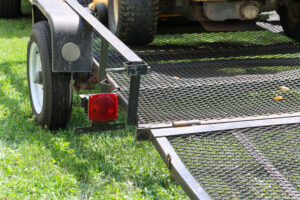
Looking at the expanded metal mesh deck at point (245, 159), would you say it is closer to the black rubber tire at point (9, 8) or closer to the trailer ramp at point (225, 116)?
the trailer ramp at point (225, 116)

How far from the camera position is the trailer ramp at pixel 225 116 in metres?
2.69

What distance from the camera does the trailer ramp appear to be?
8.82 ft

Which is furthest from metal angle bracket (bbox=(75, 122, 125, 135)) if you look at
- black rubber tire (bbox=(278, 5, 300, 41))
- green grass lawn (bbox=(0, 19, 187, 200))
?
black rubber tire (bbox=(278, 5, 300, 41))

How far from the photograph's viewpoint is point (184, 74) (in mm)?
3730

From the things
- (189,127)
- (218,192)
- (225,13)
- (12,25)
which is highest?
(225,13)

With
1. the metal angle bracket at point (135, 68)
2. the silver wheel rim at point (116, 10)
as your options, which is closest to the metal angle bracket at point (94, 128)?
the metal angle bracket at point (135, 68)

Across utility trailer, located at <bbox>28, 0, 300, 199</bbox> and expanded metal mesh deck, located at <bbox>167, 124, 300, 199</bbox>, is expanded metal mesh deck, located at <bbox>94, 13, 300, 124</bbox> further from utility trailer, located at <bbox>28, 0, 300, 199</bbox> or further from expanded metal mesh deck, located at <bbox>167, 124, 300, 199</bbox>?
expanded metal mesh deck, located at <bbox>167, 124, 300, 199</bbox>

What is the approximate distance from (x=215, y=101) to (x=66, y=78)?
1075 millimetres

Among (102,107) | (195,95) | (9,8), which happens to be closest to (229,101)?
A: (195,95)

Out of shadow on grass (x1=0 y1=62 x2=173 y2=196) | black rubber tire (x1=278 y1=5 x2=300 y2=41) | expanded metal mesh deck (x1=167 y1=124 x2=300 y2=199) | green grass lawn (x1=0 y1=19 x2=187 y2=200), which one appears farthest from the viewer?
black rubber tire (x1=278 y1=5 x2=300 y2=41)

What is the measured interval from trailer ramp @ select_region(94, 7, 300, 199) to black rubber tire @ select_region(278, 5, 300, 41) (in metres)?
0.37

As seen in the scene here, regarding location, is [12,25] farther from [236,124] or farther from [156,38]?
[236,124]

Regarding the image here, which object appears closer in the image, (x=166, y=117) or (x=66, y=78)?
(x=166, y=117)

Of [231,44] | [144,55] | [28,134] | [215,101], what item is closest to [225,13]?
[231,44]
